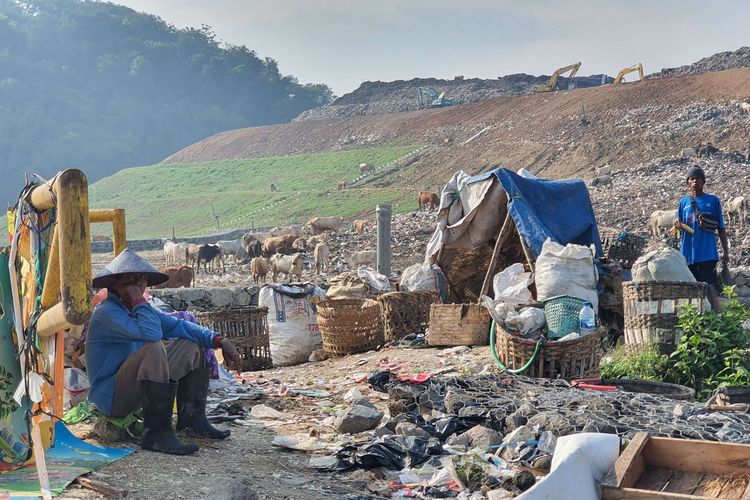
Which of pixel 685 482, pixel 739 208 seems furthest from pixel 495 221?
pixel 739 208

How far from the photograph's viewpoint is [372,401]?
6.75 metres

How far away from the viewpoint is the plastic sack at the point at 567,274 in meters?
8.06

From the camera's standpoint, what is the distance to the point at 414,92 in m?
61.3

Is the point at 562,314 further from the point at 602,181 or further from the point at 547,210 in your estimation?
the point at 602,181

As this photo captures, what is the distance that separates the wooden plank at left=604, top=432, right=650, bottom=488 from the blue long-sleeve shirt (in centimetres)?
250

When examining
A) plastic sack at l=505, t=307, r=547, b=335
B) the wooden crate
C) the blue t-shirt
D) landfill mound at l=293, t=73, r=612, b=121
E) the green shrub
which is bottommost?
the green shrub

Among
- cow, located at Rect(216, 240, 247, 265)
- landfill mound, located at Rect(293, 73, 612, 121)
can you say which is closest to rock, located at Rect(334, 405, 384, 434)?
cow, located at Rect(216, 240, 247, 265)

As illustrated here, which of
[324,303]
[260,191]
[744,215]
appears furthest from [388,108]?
[324,303]

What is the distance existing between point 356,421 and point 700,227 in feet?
13.3

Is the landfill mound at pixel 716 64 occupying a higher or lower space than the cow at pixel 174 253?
higher

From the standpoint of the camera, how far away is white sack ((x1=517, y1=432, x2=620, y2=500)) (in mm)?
3074

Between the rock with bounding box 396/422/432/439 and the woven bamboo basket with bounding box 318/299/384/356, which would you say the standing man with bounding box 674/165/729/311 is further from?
the rock with bounding box 396/422/432/439

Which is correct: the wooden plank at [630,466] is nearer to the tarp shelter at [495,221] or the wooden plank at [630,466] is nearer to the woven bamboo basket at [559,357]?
the woven bamboo basket at [559,357]

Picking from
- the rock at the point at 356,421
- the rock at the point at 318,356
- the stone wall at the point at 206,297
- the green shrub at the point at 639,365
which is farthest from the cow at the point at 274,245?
the rock at the point at 356,421
